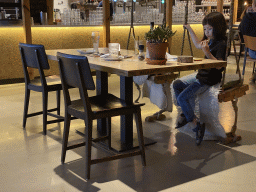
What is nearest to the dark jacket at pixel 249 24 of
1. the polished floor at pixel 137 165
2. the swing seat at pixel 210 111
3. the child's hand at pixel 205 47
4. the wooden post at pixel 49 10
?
the polished floor at pixel 137 165

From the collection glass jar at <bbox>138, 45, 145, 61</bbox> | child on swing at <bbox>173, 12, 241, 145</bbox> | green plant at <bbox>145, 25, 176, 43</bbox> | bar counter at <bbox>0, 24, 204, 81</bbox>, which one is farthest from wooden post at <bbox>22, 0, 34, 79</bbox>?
green plant at <bbox>145, 25, 176, 43</bbox>

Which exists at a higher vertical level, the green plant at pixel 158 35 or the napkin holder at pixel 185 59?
the green plant at pixel 158 35

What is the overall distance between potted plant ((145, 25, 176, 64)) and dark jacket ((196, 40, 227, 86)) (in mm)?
584

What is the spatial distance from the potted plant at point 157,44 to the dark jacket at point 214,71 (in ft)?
1.92

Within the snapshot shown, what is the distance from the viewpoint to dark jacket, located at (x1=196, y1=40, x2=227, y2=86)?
2.96m

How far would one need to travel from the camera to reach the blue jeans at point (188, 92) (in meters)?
3.09

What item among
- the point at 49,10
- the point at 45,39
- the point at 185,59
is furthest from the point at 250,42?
the point at 49,10

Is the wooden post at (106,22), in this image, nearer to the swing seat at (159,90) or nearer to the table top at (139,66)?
the swing seat at (159,90)

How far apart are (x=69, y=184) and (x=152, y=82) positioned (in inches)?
69.2

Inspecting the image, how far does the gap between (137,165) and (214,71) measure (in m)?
1.09

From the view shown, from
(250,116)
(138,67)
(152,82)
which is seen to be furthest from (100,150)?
(250,116)

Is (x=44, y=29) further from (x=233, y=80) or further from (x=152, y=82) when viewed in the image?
(x=233, y=80)

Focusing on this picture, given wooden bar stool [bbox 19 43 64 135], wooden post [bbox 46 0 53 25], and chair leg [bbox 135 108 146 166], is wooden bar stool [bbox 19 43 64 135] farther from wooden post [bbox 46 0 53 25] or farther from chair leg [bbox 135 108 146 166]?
wooden post [bbox 46 0 53 25]

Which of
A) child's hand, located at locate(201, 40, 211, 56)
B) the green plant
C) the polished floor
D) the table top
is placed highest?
the green plant
